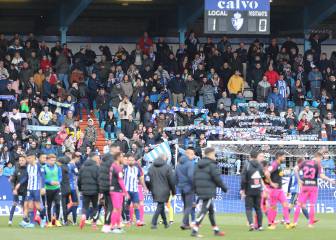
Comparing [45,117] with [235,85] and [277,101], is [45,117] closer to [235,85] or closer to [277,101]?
[235,85]

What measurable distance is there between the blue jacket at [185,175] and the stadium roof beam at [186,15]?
19.6 metres

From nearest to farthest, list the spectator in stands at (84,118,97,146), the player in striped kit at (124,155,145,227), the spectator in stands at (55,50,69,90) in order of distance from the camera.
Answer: the player in striped kit at (124,155,145,227), the spectator in stands at (84,118,97,146), the spectator in stands at (55,50,69,90)

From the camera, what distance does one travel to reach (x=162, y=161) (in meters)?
24.6

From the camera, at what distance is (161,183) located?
24.4 m

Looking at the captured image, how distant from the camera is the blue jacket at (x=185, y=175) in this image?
2412cm

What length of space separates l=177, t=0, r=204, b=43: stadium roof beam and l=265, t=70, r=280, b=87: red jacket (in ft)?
12.4

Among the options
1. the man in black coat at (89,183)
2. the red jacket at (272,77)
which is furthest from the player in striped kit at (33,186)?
the red jacket at (272,77)

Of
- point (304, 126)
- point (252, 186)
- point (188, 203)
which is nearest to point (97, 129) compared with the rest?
point (304, 126)

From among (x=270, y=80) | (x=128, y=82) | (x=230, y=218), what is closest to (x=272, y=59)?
(x=270, y=80)

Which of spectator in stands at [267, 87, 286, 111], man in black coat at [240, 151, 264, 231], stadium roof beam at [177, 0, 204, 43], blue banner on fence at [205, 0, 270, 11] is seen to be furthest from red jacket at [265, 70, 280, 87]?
man in black coat at [240, 151, 264, 231]

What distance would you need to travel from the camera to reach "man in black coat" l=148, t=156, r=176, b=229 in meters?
24.3

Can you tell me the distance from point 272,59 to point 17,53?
10453 mm

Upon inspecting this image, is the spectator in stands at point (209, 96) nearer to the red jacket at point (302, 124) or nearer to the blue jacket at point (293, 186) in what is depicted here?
the red jacket at point (302, 124)

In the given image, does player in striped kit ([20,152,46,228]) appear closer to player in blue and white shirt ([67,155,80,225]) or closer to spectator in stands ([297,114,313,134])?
player in blue and white shirt ([67,155,80,225])
